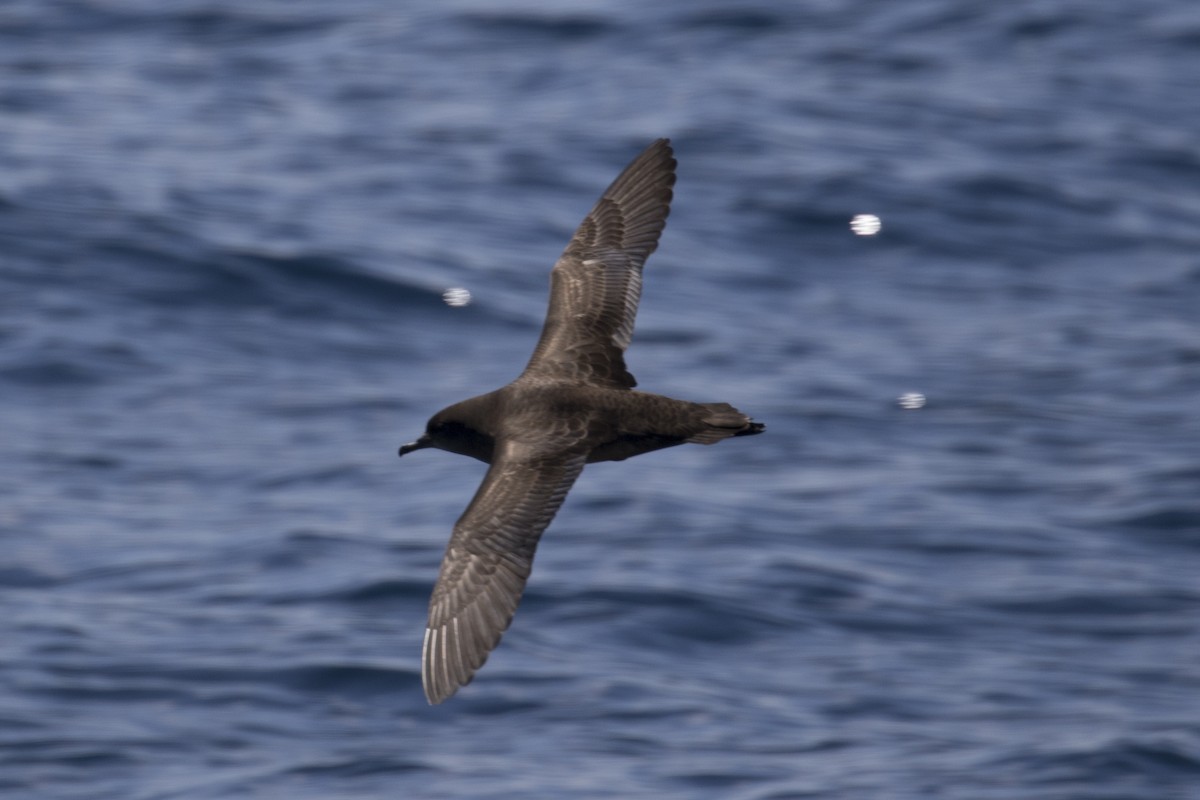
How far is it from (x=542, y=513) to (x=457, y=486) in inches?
223

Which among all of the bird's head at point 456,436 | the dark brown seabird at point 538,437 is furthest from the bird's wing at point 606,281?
the bird's head at point 456,436

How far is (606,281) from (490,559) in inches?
77.6

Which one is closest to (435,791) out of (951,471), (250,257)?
(951,471)

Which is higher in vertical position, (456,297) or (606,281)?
(606,281)

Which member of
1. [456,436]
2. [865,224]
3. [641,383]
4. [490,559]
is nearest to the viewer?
[490,559]

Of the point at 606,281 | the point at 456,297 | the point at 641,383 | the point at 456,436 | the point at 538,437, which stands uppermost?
the point at 606,281

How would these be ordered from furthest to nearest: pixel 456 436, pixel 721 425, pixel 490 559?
pixel 456 436
pixel 721 425
pixel 490 559

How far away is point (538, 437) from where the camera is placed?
6.99m

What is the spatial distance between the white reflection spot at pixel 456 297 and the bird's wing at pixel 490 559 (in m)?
7.28

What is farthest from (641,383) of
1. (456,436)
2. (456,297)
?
(456,436)

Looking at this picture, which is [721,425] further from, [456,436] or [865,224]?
[865,224]

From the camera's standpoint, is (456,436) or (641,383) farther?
(641,383)

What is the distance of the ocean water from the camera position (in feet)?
32.7

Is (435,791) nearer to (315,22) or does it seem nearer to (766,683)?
(766,683)
